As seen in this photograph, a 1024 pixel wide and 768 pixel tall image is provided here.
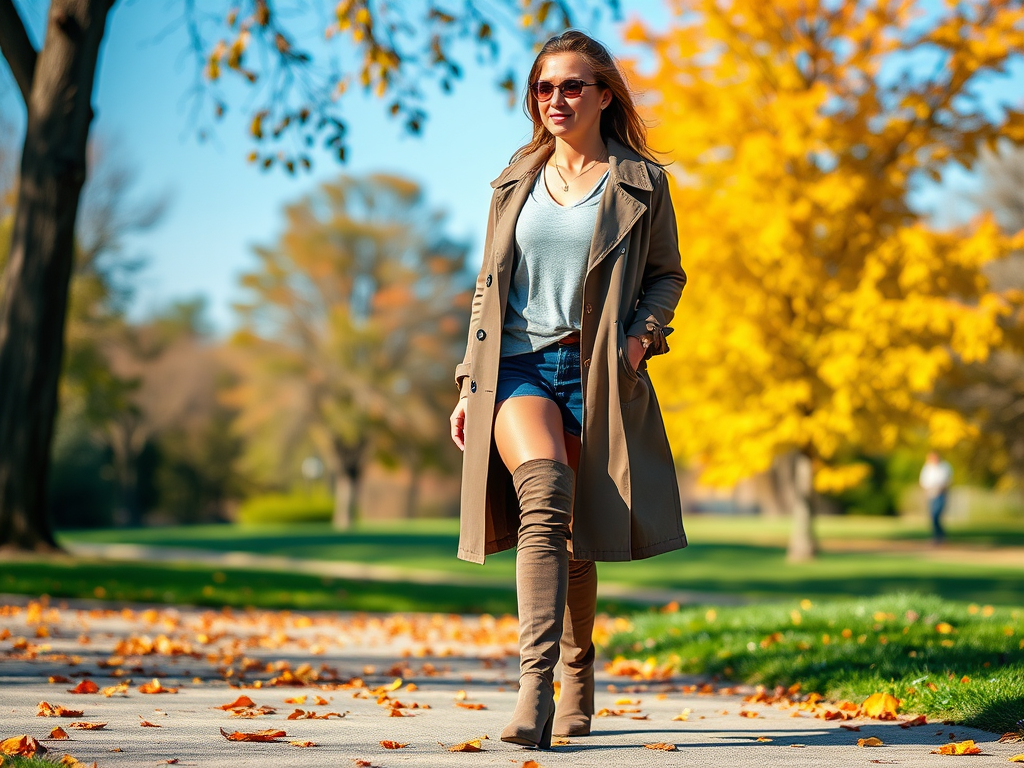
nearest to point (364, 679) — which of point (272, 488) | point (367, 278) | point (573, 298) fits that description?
point (573, 298)

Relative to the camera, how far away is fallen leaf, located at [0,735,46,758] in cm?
264

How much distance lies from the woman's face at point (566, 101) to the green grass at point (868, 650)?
2.41m

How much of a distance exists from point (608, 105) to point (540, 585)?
161 centimetres

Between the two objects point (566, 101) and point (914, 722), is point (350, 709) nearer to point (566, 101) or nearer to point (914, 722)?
point (914, 722)

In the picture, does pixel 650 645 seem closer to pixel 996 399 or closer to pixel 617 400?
pixel 617 400

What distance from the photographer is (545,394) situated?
3.35 m

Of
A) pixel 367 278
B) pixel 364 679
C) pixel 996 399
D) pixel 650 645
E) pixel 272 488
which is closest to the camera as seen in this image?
pixel 364 679

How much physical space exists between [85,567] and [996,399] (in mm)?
17484

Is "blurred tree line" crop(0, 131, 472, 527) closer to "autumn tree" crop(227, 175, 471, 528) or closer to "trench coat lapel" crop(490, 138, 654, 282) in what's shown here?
"autumn tree" crop(227, 175, 471, 528)

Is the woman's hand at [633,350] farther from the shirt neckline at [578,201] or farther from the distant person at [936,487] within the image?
the distant person at [936,487]

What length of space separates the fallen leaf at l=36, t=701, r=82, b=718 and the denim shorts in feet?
5.33

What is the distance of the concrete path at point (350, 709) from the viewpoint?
9.67 ft

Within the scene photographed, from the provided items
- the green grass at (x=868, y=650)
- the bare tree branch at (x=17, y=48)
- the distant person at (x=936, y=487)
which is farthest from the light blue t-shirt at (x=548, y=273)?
the distant person at (x=936, y=487)

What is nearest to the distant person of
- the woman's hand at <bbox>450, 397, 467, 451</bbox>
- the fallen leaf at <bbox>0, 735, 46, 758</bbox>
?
the woman's hand at <bbox>450, 397, 467, 451</bbox>
